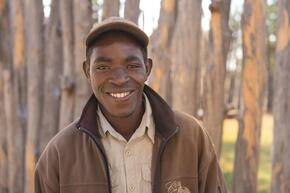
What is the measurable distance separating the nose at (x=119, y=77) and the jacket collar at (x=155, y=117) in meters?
0.19

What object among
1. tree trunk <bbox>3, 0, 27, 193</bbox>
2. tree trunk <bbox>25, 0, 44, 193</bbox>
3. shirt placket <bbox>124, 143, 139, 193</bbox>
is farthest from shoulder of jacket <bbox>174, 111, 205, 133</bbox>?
tree trunk <bbox>3, 0, 27, 193</bbox>

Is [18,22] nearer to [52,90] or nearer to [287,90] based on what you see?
[52,90]

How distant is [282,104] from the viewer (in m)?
3.21

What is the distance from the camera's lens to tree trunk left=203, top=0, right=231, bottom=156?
343 cm

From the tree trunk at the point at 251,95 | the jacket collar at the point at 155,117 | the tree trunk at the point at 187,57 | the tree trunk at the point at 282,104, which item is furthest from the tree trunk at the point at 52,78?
the jacket collar at the point at 155,117

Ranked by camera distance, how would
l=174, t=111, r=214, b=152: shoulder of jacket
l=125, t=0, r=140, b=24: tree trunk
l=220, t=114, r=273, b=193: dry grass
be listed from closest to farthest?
1. l=174, t=111, r=214, b=152: shoulder of jacket
2. l=125, t=0, r=140, b=24: tree trunk
3. l=220, t=114, r=273, b=193: dry grass

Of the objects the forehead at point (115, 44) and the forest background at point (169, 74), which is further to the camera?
the forest background at point (169, 74)

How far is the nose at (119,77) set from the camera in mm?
1737

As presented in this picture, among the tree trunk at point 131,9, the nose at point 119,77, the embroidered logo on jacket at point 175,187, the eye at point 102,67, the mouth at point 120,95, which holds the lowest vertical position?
the embroidered logo on jacket at point 175,187

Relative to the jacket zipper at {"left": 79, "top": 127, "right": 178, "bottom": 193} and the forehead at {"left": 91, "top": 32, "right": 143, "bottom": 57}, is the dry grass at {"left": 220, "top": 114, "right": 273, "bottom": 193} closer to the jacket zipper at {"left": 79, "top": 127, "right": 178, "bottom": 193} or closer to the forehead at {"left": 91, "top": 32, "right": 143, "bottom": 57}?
the jacket zipper at {"left": 79, "top": 127, "right": 178, "bottom": 193}

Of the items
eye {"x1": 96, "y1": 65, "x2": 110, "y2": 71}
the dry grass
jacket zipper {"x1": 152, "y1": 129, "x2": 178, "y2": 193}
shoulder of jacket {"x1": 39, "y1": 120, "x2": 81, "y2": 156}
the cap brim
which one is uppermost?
the cap brim

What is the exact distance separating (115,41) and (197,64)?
6.22 feet

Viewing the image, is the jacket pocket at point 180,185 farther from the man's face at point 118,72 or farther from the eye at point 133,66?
the eye at point 133,66

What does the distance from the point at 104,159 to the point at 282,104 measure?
5.84 feet
